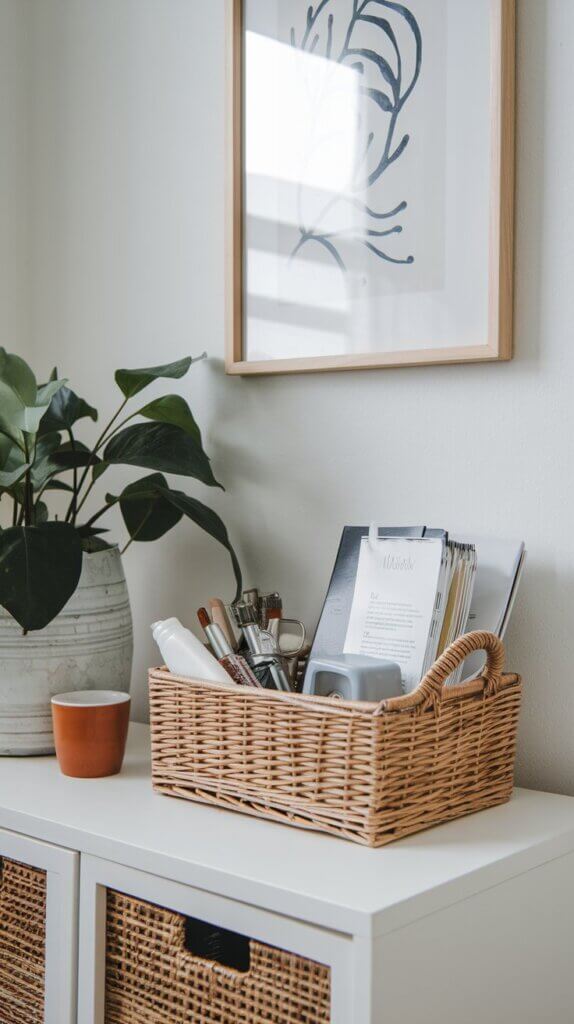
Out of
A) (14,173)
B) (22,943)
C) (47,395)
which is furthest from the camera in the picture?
(14,173)

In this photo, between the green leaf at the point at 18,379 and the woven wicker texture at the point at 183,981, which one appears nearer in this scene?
the woven wicker texture at the point at 183,981

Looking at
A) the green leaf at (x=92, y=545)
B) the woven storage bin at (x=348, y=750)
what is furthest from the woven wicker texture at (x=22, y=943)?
the green leaf at (x=92, y=545)

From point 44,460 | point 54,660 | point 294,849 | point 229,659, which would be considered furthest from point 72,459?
point 294,849

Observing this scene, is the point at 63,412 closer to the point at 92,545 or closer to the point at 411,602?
the point at 92,545

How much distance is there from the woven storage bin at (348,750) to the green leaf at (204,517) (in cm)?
23

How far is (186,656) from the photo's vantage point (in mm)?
1003

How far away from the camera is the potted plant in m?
1.07

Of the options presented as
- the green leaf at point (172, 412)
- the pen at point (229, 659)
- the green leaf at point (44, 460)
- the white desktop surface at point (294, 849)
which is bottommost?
the white desktop surface at point (294, 849)

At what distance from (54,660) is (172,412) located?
0.32 m

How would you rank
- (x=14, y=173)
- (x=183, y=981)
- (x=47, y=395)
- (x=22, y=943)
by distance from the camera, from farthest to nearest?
1. (x=14, y=173)
2. (x=47, y=395)
3. (x=22, y=943)
4. (x=183, y=981)

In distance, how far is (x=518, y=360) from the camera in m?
1.04

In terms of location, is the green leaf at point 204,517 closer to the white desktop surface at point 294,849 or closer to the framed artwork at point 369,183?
the framed artwork at point 369,183

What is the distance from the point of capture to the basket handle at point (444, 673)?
842 mm

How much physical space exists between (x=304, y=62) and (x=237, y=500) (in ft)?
1.75
